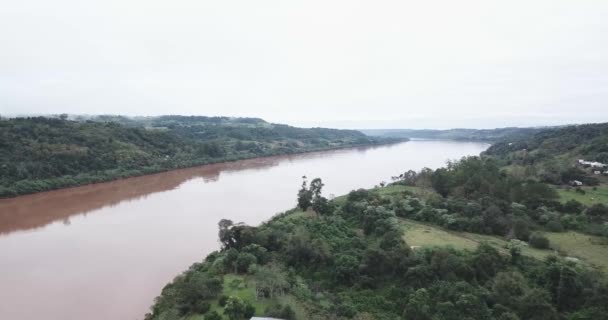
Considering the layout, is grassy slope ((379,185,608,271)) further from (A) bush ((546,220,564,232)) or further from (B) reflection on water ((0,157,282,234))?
(B) reflection on water ((0,157,282,234))

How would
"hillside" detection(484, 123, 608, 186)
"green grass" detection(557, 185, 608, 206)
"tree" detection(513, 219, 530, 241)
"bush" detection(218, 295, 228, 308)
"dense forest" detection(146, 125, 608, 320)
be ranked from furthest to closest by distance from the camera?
"hillside" detection(484, 123, 608, 186) < "green grass" detection(557, 185, 608, 206) < "tree" detection(513, 219, 530, 241) < "bush" detection(218, 295, 228, 308) < "dense forest" detection(146, 125, 608, 320)

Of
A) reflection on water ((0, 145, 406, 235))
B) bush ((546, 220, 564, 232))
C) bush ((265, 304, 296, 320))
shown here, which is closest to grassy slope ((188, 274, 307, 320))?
bush ((265, 304, 296, 320))

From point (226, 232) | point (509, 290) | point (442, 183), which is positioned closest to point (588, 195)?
point (442, 183)

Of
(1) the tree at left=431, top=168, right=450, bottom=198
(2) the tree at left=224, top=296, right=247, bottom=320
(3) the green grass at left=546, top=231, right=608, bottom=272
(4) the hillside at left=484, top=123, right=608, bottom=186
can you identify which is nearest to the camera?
(2) the tree at left=224, top=296, right=247, bottom=320

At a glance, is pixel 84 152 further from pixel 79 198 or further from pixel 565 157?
pixel 565 157

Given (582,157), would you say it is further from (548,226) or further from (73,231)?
(73,231)

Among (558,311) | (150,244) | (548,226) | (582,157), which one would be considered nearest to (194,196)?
(150,244)
